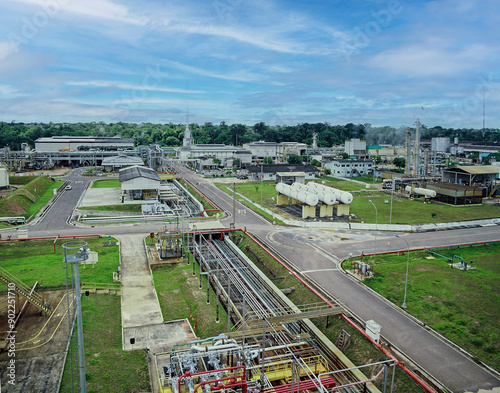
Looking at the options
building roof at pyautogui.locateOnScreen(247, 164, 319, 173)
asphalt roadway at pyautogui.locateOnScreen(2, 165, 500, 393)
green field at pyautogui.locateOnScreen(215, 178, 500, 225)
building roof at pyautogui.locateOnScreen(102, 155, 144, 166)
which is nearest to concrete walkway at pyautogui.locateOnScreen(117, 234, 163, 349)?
asphalt roadway at pyautogui.locateOnScreen(2, 165, 500, 393)

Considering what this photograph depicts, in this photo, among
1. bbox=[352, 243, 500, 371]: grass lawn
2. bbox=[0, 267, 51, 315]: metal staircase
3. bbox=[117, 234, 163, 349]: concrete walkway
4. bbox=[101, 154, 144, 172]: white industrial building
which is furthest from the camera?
bbox=[101, 154, 144, 172]: white industrial building

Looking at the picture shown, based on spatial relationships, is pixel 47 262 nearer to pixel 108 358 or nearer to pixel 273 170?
pixel 108 358

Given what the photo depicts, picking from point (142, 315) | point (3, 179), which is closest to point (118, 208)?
point (3, 179)

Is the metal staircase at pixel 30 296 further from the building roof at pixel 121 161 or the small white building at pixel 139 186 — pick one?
the building roof at pixel 121 161

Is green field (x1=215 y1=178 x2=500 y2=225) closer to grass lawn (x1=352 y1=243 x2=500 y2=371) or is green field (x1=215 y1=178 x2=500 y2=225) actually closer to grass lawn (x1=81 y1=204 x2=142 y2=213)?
grass lawn (x1=352 y1=243 x2=500 y2=371)

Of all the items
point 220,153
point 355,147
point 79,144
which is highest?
point 79,144
